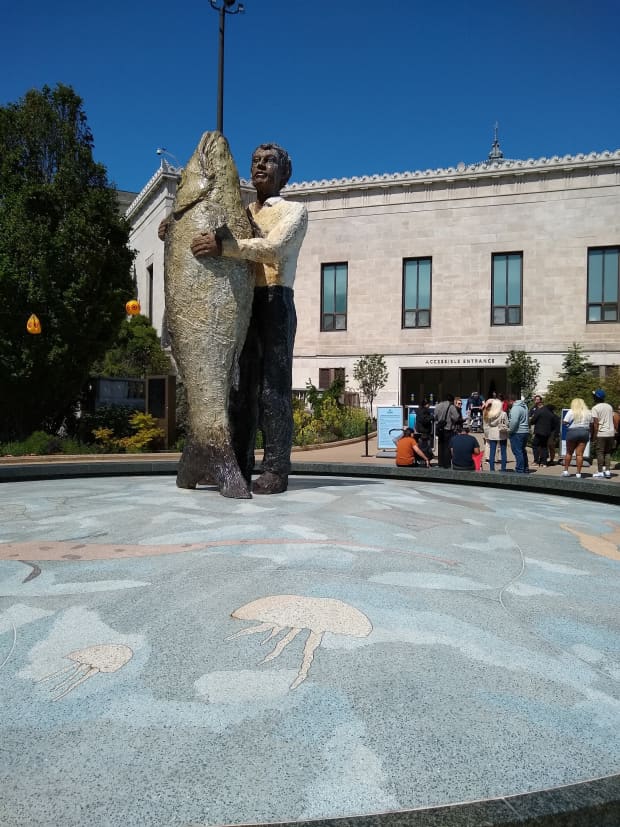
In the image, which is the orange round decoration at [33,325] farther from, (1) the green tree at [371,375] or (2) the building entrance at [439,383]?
(2) the building entrance at [439,383]

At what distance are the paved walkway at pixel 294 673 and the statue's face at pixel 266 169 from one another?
337 cm

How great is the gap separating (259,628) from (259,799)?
96 centimetres

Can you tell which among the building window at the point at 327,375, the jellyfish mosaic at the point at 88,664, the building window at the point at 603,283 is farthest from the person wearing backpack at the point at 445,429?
the building window at the point at 603,283

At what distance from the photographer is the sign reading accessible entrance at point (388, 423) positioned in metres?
16.6

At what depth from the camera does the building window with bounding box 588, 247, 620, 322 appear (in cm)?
3191

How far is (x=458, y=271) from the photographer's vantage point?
3350 centimetres

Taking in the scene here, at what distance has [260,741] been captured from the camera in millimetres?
1902

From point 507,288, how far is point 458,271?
247 centimetres

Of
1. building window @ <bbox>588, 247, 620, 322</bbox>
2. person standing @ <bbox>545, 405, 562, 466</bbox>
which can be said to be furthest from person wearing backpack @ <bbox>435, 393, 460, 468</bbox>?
building window @ <bbox>588, 247, 620, 322</bbox>

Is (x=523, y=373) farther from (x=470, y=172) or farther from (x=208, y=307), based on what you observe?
(x=208, y=307)

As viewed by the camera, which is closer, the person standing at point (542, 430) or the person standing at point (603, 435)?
the person standing at point (603, 435)

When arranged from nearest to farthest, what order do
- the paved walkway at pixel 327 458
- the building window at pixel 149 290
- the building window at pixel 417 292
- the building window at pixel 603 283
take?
the paved walkway at pixel 327 458, the building window at pixel 603 283, the building window at pixel 417 292, the building window at pixel 149 290

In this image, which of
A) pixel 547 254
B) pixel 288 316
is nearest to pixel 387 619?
pixel 288 316

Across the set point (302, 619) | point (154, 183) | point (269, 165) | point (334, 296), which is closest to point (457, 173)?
point (334, 296)
